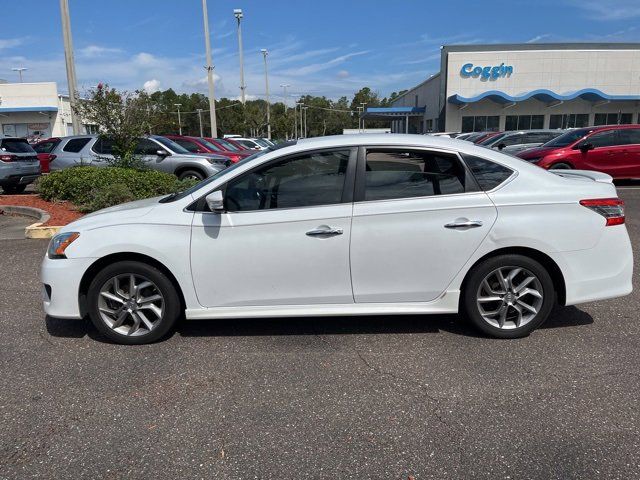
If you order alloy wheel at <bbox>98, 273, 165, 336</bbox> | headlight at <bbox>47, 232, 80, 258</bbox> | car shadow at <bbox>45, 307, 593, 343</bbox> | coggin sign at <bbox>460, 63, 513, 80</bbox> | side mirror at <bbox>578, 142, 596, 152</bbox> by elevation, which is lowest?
car shadow at <bbox>45, 307, 593, 343</bbox>

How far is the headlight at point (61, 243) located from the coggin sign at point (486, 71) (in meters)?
41.6

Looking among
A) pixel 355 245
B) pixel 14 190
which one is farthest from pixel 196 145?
pixel 355 245

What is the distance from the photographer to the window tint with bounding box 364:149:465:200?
13.0ft

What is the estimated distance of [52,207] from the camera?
1013 centimetres

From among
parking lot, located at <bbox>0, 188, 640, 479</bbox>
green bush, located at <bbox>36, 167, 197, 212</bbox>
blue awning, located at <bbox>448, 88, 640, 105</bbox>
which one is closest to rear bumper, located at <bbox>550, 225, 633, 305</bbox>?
parking lot, located at <bbox>0, 188, 640, 479</bbox>

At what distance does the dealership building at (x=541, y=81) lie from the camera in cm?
4012

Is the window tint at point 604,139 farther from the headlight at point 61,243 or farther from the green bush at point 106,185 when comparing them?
the headlight at point 61,243

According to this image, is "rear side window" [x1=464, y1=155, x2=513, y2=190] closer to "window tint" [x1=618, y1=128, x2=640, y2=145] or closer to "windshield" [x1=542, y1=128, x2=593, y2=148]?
"windshield" [x1=542, y1=128, x2=593, y2=148]

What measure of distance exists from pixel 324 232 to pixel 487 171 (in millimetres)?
1389

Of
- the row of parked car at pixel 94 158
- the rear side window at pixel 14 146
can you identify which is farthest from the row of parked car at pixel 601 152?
the rear side window at pixel 14 146

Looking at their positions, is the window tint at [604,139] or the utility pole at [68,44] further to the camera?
the utility pole at [68,44]

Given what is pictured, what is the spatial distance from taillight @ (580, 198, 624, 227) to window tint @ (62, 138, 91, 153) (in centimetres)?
1167

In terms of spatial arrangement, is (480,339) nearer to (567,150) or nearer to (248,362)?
(248,362)

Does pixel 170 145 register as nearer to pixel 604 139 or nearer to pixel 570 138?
pixel 570 138
